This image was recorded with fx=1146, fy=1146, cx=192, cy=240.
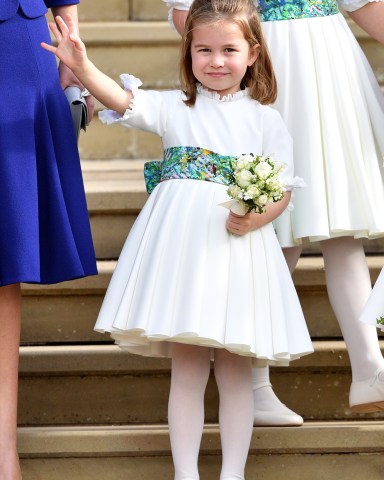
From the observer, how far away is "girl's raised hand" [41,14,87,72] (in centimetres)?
270

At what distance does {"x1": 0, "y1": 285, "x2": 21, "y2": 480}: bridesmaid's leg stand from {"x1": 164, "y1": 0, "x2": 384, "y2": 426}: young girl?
0.70 metres

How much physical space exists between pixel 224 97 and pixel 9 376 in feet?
2.90

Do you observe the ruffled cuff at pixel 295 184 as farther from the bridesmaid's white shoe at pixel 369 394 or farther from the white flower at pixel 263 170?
the bridesmaid's white shoe at pixel 369 394

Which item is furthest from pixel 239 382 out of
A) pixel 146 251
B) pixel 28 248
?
pixel 28 248

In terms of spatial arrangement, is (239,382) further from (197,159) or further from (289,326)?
(197,159)

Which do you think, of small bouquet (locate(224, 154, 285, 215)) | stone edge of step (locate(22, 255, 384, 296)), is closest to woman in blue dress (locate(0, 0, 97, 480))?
small bouquet (locate(224, 154, 285, 215))

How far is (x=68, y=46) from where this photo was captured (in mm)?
2719

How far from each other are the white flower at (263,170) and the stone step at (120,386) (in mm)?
888

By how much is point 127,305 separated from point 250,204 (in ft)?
Result: 1.25

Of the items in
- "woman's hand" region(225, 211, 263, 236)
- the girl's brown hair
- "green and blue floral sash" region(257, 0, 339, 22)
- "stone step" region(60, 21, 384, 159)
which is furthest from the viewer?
"stone step" region(60, 21, 384, 159)

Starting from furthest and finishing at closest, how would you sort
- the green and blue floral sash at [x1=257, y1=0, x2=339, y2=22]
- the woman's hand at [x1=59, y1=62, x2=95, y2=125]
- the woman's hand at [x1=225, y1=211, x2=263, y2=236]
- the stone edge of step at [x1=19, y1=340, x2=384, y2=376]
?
the stone edge of step at [x1=19, y1=340, x2=384, y2=376]
the green and blue floral sash at [x1=257, y1=0, x2=339, y2=22]
the woman's hand at [x1=59, y1=62, x2=95, y2=125]
the woman's hand at [x1=225, y1=211, x2=263, y2=236]

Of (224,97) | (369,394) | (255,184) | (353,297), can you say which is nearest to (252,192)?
(255,184)

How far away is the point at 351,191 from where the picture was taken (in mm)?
3055

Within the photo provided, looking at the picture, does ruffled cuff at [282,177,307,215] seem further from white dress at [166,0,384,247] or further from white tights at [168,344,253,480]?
white tights at [168,344,253,480]
